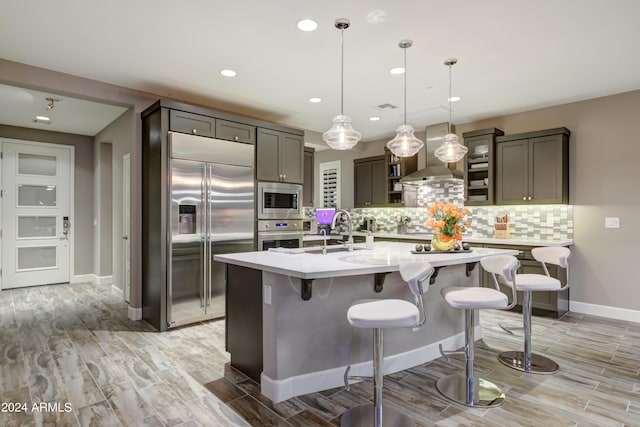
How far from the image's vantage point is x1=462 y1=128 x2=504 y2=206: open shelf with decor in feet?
17.0

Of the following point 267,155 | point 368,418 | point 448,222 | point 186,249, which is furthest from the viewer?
point 267,155

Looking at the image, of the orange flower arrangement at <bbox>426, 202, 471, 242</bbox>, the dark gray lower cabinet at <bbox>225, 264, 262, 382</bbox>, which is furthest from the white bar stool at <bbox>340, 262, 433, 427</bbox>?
the orange flower arrangement at <bbox>426, 202, 471, 242</bbox>

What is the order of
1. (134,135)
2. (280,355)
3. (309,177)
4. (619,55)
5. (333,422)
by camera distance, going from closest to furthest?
(333,422), (280,355), (619,55), (134,135), (309,177)

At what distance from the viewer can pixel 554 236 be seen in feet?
16.2

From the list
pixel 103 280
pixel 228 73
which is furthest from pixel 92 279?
pixel 228 73

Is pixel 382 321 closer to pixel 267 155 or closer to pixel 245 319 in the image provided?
pixel 245 319

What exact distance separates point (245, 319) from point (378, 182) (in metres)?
4.54

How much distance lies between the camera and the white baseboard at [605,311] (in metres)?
4.35

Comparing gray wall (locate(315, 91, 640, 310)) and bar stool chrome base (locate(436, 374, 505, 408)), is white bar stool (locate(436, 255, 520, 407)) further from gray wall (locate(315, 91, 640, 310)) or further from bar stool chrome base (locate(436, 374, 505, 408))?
gray wall (locate(315, 91, 640, 310))

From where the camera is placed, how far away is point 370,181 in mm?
6922

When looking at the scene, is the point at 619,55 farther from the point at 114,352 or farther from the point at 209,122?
the point at 114,352

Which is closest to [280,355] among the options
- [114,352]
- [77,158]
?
[114,352]

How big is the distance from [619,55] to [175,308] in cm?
513

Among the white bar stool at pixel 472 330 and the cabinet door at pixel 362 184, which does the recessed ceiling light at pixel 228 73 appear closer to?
the white bar stool at pixel 472 330
